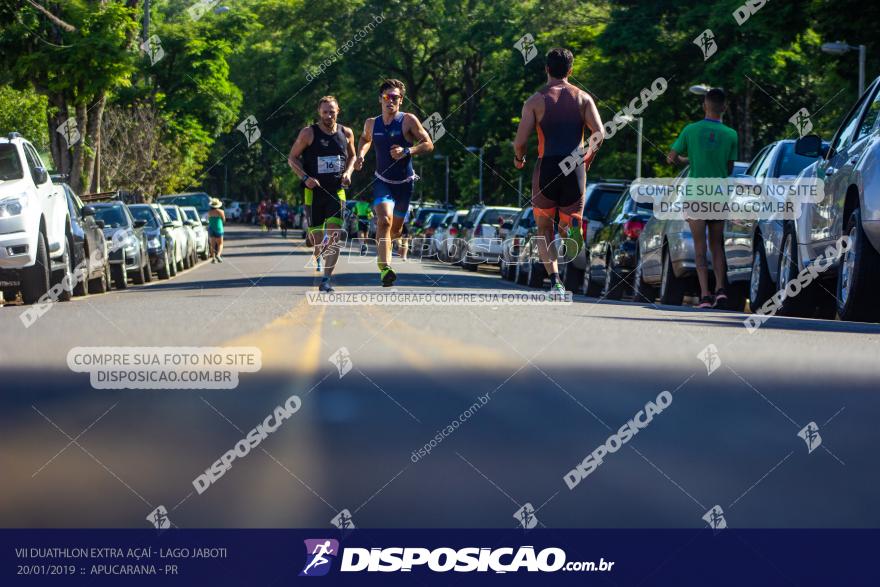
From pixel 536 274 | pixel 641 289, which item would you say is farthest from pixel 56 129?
pixel 641 289

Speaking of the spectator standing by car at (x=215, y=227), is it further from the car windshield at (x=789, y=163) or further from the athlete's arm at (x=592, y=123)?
the athlete's arm at (x=592, y=123)

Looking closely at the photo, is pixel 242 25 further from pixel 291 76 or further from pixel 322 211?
pixel 322 211

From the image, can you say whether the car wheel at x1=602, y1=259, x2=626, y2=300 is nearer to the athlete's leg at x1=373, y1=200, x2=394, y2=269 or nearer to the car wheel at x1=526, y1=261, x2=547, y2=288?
the car wheel at x1=526, y1=261, x2=547, y2=288

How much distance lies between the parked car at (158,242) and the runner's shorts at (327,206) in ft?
45.7

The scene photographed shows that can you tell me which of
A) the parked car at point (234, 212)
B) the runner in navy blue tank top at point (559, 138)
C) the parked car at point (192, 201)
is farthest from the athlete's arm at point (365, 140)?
the parked car at point (234, 212)

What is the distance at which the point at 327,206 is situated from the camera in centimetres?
1448

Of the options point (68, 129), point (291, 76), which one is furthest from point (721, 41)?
point (291, 76)

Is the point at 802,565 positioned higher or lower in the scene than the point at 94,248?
higher

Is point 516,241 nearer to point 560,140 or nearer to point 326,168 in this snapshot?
point 326,168

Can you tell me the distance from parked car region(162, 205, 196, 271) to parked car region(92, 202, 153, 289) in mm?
4204

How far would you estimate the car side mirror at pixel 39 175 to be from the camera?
1664 centimetres

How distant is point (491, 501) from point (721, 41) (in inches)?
1571

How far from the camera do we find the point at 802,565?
3.38 metres

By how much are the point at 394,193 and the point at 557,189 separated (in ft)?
8.07
